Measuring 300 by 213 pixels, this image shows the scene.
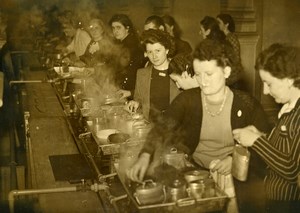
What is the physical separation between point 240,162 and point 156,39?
2.51 feet

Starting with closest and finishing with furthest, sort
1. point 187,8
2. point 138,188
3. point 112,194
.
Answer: point 138,188 → point 112,194 → point 187,8

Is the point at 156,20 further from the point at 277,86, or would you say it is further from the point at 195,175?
the point at 195,175

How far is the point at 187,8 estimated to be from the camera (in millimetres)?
2262

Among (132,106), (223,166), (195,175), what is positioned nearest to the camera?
(195,175)

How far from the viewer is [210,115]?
2.10m

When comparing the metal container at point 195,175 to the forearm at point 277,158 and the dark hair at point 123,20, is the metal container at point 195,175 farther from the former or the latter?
the dark hair at point 123,20

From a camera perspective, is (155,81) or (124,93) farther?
(124,93)

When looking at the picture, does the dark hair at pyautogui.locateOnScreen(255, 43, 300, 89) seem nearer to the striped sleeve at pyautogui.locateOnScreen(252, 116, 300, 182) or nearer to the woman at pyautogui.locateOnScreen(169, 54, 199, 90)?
the striped sleeve at pyautogui.locateOnScreen(252, 116, 300, 182)

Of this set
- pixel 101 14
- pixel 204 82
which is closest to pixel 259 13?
pixel 204 82

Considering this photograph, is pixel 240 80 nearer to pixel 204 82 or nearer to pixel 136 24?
pixel 204 82

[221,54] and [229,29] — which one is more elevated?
[229,29]

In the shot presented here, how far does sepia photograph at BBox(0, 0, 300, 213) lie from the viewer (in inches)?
73.2

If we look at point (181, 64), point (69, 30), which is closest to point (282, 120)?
point (181, 64)

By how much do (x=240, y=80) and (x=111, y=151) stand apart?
621 mm
